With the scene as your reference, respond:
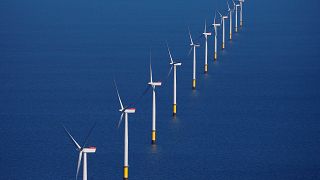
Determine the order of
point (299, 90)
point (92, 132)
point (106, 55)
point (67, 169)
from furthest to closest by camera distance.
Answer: point (106, 55)
point (299, 90)
point (92, 132)
point (67, 169)

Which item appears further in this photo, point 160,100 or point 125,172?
point 160,100

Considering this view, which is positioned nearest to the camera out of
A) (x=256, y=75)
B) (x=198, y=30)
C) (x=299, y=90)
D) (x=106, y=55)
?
(x=299, y=90)

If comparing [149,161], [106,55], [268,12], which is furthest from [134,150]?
[268,12]

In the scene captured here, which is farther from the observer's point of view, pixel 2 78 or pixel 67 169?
pixel 2 78

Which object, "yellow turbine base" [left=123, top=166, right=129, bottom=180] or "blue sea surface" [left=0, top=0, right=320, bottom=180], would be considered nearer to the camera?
"yellow turbine base" [left=123, top=166, right=129, bottom=180]

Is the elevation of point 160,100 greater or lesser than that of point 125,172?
greater

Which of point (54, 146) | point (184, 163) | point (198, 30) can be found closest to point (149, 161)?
point (184, 163)

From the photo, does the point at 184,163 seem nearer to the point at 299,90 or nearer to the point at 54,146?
the point at 54,146

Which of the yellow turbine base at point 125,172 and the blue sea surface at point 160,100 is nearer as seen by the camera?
the yellow turbine base at point 125,172
